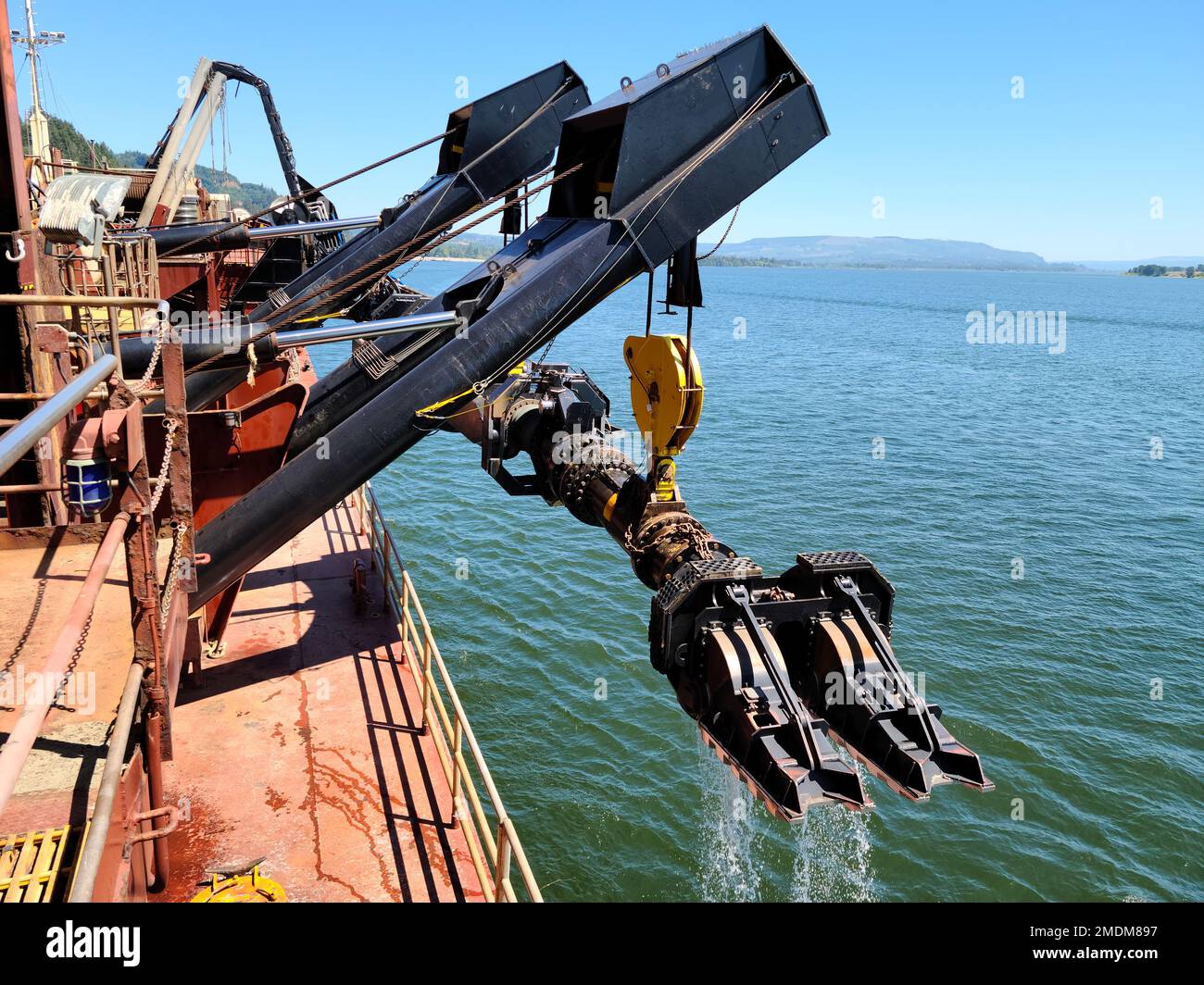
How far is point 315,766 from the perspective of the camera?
33.9 feet

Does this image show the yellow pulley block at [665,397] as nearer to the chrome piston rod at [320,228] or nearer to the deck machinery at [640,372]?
the deck machinery at [640,372]

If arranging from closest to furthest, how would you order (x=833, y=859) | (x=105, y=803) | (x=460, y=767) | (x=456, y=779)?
1. (x=105, y=803)
2. (x=460, y=767)
3. (x=456, y=779)
4. (x=833, y=859)

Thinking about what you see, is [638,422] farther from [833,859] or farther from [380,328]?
[833,859]

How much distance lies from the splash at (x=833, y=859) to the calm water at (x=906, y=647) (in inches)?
1.6

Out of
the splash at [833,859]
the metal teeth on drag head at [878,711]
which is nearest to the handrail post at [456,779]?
the metal teeth on drag head at [878,711]

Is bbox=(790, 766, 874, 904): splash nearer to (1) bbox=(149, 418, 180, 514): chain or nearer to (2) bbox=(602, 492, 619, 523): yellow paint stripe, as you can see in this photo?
(2) bbox=(602, 492, 619, 523): yellow paint stripe

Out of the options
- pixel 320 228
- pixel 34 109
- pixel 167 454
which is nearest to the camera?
pixel 167 454

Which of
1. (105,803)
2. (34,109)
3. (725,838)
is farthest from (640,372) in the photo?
(34,109)

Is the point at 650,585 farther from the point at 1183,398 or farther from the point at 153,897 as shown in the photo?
the point at 1183,398

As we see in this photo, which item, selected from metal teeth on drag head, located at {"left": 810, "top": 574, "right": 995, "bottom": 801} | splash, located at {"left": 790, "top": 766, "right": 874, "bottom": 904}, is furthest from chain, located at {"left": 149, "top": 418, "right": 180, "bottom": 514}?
splash, located at {"left": 790, "top": 766, "right": 874, "bottom": 904}

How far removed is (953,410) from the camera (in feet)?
169

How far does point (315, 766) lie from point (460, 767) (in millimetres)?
2223

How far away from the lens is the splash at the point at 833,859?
1398cm
